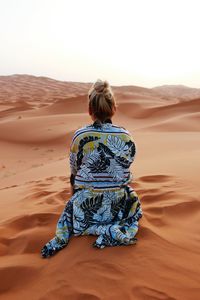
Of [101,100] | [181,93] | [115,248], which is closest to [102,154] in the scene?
[101,100]

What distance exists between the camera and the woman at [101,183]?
303 centimetres

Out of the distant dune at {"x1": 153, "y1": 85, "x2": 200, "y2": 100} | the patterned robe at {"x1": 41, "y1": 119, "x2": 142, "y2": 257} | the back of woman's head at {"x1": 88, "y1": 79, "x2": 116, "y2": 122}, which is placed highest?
the back of woman's head at {"x1": 88, "y1": 79, "x2": 116, "y2": 122}

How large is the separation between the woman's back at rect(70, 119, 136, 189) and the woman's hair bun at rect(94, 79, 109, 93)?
257 millimetres

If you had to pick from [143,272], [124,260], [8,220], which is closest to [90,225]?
[124,260]

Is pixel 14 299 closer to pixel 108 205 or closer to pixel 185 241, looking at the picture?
pixel 108 205

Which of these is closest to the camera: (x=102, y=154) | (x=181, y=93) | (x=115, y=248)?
(x=115, y=248)

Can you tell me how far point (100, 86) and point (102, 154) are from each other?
1.70 ft

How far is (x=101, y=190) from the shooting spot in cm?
317

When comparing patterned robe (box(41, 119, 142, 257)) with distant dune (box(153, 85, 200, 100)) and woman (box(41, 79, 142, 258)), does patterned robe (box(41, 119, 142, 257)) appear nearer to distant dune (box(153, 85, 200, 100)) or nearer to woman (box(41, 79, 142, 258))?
woman (box(41, 79, 142, 258))

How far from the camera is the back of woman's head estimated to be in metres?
2.98

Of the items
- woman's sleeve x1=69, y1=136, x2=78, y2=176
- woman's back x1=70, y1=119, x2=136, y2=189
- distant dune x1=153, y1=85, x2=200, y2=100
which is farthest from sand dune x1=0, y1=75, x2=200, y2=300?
distant dune x1=153, y1=85, x2=200, y2=100

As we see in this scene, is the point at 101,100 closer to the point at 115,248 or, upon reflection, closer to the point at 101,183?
the point at 101,183

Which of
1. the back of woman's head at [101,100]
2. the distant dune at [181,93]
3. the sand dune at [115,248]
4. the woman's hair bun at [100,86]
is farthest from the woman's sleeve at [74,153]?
the distant dune at [181,93]

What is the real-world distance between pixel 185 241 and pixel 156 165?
10.9 ft
